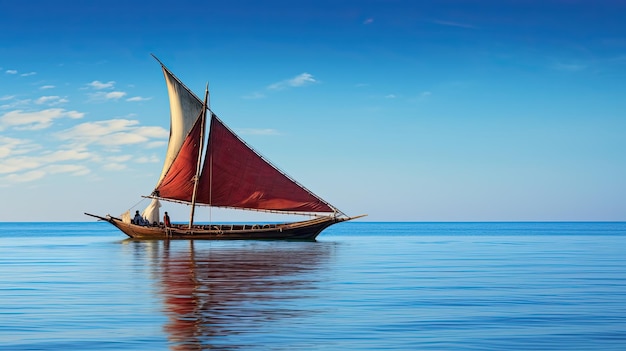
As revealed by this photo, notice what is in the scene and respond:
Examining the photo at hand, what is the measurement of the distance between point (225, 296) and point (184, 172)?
4843cm

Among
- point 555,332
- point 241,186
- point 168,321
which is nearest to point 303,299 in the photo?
point 168,321

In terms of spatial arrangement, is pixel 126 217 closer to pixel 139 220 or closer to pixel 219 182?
pixel 139 220

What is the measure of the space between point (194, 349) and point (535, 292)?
13.5 meters

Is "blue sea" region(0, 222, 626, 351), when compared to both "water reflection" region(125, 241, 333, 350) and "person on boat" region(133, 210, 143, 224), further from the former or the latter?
"person on boat" region(133, 210, 143, 224)

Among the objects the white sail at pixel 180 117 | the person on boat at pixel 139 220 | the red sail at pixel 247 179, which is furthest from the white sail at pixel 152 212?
the red sail at pixel 247 179

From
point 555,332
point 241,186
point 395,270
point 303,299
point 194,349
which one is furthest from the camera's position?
point 241,186

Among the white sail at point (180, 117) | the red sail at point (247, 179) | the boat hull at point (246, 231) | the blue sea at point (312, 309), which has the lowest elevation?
the blue sea at point (312, 309)

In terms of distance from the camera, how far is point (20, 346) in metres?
14.5

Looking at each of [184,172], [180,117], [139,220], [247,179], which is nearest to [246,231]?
[247,179]

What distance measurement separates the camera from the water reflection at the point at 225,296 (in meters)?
15.7

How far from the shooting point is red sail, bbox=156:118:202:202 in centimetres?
6919

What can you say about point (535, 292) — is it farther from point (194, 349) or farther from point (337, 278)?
point (194, 349)

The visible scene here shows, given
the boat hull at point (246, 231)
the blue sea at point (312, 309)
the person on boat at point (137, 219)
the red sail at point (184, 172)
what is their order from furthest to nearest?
the person on boat at point (137, 219)
the red sail at point (184, 172)
the boat hull at point (246, 231)
the blue sea at point (312, 309)

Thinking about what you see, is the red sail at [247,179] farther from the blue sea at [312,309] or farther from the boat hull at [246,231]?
the blue sea at [312,309]
